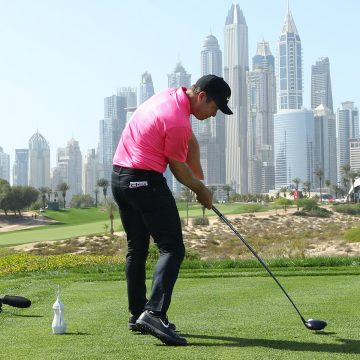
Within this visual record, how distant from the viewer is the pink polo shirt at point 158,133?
5.79 meters

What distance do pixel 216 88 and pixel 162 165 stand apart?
68 centimetres

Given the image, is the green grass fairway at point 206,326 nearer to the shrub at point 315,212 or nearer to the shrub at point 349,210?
the shrub at point 315,212

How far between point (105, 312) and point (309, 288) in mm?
3285

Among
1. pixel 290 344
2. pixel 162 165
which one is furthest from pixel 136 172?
pixel 290 344

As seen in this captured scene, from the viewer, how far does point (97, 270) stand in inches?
637

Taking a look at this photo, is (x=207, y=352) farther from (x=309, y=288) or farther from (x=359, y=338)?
(x=309, y=288)

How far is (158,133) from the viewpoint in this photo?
584 centimetres

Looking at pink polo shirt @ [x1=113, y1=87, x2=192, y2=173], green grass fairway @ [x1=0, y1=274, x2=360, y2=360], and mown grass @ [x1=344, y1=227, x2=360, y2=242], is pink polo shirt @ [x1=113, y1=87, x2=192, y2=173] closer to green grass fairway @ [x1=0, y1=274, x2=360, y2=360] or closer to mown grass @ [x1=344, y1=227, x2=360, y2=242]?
green grass fairway @ [x1=0, y1=274, x2=360, y2=360]

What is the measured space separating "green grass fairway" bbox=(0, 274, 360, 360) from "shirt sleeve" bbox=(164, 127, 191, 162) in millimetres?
1269

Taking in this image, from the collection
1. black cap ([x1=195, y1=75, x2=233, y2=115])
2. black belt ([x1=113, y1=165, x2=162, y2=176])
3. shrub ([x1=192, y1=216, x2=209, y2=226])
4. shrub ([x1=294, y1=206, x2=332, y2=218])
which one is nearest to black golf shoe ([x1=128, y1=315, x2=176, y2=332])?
black belt ([x1=113, y1=165, x2=162, y2=176])

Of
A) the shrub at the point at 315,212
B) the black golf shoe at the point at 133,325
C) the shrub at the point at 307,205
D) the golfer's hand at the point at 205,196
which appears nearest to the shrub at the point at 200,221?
the shrub at the point at 315,212

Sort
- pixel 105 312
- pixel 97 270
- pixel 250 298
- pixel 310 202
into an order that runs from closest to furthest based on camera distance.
Result: pixel 105 312, pixel 250 298, pixel 97 270, pixel 310 202

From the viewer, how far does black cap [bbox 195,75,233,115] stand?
5.98m

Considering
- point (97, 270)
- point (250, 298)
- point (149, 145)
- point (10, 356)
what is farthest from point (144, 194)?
point (97, 270)
